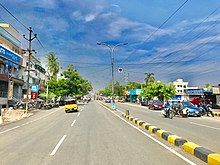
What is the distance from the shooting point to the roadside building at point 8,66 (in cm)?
3098

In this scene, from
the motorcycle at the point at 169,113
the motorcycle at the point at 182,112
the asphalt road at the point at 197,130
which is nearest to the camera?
the asphalt road at the point at 197,130

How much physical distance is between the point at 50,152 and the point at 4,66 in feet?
93.1

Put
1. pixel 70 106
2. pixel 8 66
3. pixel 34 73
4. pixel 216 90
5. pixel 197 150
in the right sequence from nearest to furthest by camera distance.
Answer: pixel 197 150
pixel 70 106
pixel 8 66
pixel 216 90
pixel 34 73

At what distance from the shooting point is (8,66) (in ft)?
108

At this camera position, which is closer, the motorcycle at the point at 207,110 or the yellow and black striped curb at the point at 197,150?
the yellow and black striped curb at the point at 197,150

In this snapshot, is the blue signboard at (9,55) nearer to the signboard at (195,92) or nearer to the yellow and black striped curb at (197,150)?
the yellow and black striped curb at (197,150)

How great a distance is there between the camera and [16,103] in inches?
1419

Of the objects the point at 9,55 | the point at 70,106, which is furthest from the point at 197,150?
the point at 9,55

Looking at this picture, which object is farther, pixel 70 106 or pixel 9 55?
pixel 9 55

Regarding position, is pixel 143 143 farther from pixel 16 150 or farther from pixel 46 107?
pixel 46 107

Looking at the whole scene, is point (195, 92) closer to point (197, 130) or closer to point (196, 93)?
point (196, 93)

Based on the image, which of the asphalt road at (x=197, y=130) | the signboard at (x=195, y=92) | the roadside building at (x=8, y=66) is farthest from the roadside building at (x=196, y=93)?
the roadside building at (x=8, y=66)

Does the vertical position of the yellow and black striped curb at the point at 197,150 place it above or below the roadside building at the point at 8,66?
below

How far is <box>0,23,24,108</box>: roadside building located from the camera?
30981 millimetres
